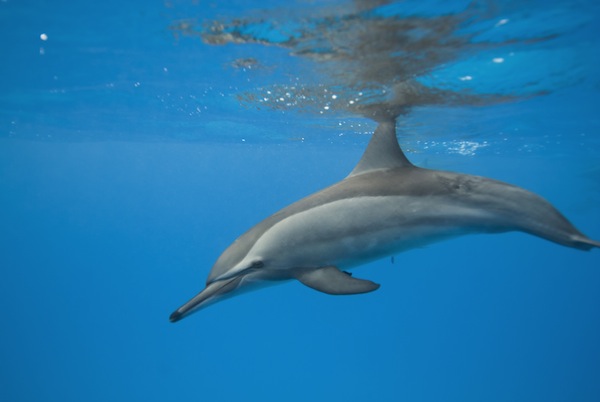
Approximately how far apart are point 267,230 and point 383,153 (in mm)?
1984

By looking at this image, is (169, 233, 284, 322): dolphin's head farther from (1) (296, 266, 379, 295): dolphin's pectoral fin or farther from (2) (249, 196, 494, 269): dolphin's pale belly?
(1) (296, 266, 379, 295): dolphin's pectoral fin

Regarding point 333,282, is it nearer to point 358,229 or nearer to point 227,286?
point 358,229

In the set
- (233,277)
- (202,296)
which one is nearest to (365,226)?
(233,277)

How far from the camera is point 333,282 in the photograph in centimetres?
436

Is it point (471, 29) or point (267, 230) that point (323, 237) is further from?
point (471, 29)

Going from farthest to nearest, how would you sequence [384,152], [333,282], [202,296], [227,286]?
[384,152]
[227,286]
[202,296]
[333,282]

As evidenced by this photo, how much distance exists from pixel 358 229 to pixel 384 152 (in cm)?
143

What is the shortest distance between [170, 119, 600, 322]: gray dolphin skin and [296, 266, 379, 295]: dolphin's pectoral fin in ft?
0.06

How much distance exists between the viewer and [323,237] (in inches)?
186

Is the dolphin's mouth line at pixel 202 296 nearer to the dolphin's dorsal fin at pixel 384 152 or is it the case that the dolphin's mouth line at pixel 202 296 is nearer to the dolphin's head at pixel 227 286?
the dolphin's head at pixel 227 286

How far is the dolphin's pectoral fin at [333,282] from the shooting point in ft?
13.7

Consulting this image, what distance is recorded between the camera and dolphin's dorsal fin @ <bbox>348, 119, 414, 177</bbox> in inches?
221

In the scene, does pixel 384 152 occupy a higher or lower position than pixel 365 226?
higher

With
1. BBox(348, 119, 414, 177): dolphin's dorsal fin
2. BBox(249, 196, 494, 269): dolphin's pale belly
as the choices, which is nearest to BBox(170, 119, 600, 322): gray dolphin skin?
BBox(249, 196, 494, 269): dolphin's pale belly
